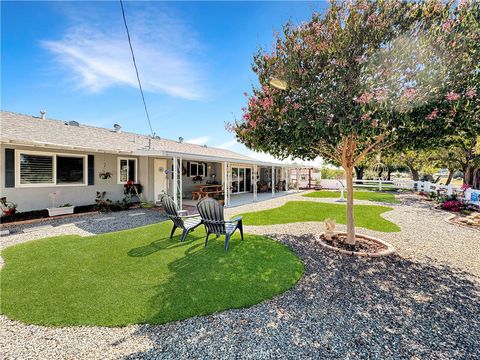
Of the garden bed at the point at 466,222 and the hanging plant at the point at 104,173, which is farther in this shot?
the hanging plant at the point at 104,173

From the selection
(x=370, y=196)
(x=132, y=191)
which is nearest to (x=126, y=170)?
(x=132, y=191)

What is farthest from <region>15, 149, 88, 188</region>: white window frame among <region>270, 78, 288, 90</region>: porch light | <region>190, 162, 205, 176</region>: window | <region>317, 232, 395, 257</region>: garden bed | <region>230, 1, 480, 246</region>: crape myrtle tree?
<region>317, 232, 395, 257</region>: garden bed

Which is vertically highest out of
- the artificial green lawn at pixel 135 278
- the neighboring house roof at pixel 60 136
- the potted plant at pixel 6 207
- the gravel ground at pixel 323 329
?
the neighboring house roof at pixel 60 136

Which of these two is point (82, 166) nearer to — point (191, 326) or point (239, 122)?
point (239, 122)

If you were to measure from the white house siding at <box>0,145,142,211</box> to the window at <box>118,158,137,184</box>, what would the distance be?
182 millimetres

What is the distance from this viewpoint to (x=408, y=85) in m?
3.83

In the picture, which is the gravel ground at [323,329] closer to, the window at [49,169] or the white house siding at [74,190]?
the white house siding at [74,190]

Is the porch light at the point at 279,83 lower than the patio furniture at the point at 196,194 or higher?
higher

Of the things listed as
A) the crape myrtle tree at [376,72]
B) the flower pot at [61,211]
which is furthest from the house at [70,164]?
the crape myrtle tree at [376,72]

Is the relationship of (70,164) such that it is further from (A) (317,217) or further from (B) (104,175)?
(A) (317,217)

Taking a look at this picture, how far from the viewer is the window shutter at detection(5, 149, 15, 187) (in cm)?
779

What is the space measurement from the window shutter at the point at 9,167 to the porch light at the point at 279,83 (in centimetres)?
934

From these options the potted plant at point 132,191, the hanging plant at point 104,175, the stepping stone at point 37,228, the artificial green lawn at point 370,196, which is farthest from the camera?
the artificial green lawn at point 370,196

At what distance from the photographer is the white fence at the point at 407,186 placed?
11414mm
